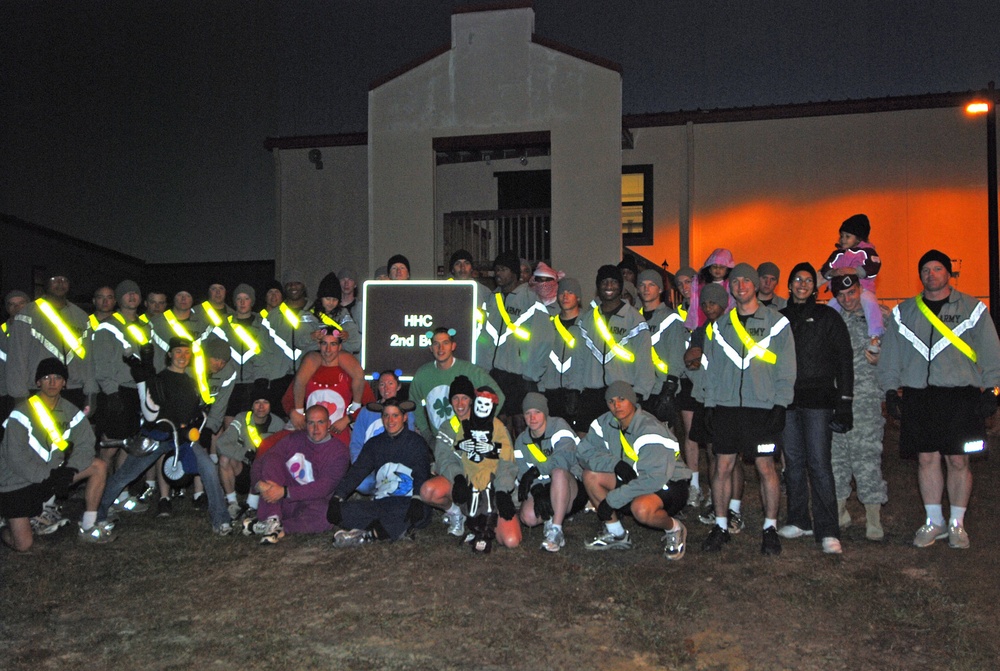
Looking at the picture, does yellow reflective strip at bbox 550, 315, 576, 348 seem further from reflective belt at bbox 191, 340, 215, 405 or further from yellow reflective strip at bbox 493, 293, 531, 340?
reflective belt at bbox 191, 340, 215, 405

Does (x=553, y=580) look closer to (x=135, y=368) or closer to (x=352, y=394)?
(x=352, y=394)

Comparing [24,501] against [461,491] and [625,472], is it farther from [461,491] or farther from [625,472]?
[625,472]

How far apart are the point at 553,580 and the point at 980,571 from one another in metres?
2.96

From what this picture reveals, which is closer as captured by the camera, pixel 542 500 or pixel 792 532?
pixel 542 500

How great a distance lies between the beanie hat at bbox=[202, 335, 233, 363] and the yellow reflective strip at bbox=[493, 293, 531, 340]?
8.61ft

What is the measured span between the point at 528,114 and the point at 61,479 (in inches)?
382

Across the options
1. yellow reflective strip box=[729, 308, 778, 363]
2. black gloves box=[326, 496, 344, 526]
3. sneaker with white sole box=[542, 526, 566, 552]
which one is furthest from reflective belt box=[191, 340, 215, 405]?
yellow reflective strip box=[729, 308, 778, 363]

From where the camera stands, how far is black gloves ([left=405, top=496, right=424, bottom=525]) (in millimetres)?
7152

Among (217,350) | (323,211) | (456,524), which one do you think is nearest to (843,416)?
(456,524)

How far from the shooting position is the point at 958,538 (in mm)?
6738

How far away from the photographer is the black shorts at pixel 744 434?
22.2 ft

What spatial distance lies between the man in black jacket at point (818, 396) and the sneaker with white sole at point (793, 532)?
228 millimetres

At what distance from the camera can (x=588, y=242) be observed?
48.0 feet

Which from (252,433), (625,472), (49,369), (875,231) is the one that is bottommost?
(625,472)
